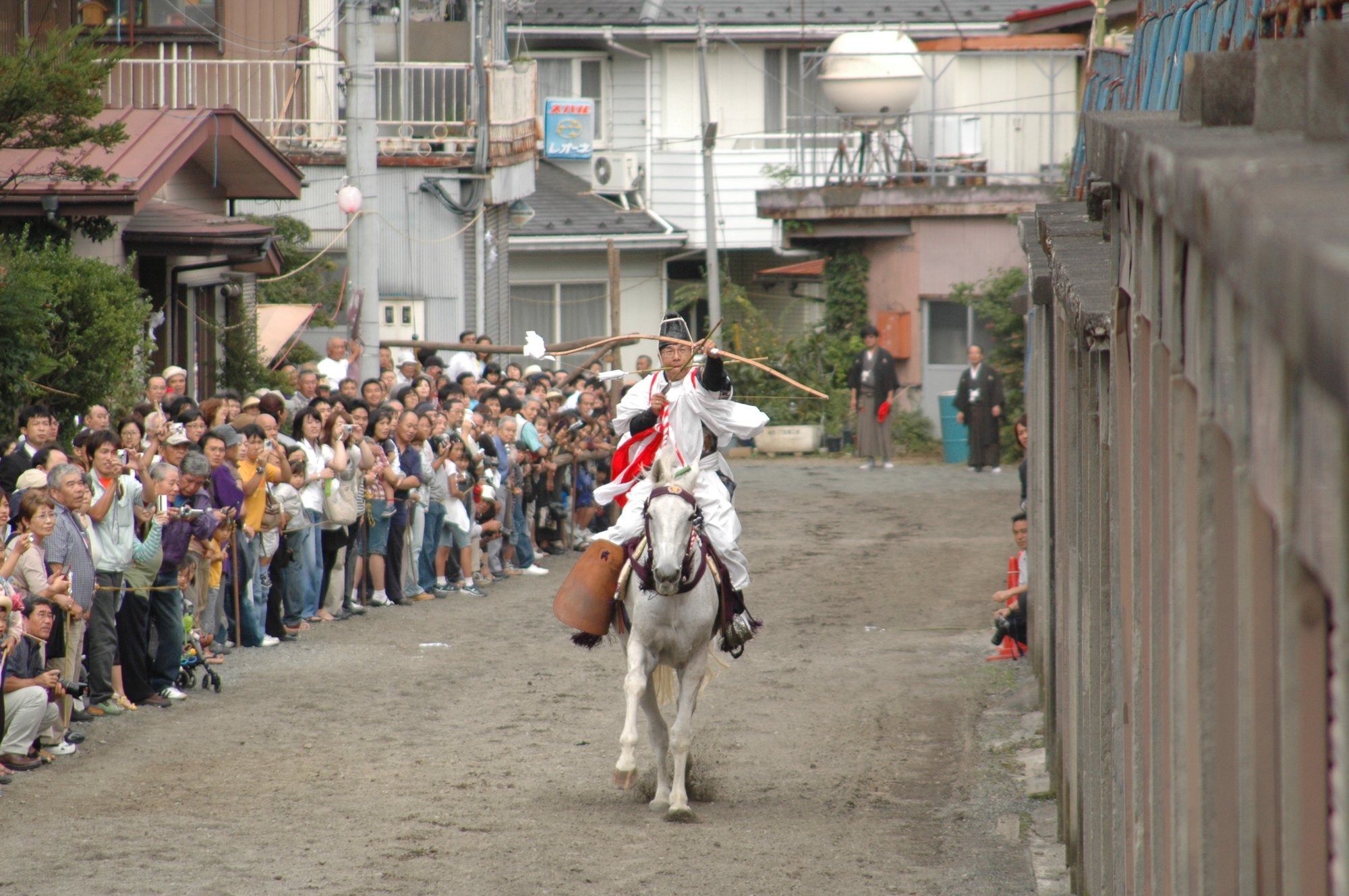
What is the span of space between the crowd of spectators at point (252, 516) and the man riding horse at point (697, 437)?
3.09 metres

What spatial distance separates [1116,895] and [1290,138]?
10.4 feet

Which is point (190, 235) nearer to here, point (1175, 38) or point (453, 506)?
point (453, 506)

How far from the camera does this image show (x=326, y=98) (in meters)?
24.7

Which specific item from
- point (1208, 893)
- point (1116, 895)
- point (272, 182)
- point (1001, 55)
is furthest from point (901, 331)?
point (1208, 893)

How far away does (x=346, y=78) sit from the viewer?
58.3ft

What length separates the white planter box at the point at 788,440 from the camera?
2822 centimetres

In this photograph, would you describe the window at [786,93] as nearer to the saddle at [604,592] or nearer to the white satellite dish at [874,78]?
the white satellite dish at [874,78]

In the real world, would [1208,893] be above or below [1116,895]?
above

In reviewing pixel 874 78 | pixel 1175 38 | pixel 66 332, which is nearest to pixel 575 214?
pixel 874 78

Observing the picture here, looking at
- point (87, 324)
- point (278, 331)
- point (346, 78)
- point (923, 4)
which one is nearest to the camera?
point (87, 324)

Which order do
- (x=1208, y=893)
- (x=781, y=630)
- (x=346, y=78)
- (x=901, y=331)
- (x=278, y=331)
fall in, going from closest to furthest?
Result: (x=1208, y=893)
(x=781, y=630)
(x=346, y=78)
(x=278, y=331)
(x=901, y=331)

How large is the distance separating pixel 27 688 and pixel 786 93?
28.3m

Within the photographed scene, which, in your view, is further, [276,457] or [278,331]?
[278,331]

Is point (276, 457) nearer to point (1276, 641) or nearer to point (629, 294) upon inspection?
point (1276, 641)
